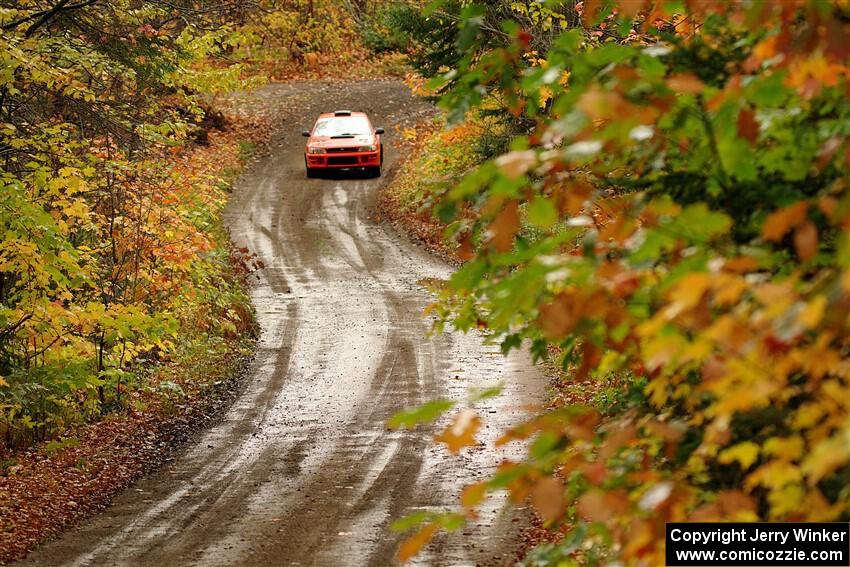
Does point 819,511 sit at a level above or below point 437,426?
above

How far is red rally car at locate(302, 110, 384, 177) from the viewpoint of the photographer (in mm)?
31969

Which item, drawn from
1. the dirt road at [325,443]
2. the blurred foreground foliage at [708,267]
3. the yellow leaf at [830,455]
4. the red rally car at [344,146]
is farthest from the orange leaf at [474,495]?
the red rally car at [344,146]

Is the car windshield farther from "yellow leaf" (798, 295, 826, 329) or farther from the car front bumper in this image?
"yellow leaf" (798, 295, 826, 329)

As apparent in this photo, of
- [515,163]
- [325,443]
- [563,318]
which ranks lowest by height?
[325,443]

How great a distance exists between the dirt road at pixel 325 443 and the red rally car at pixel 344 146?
632 centimetres

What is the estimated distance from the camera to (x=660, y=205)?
3.26m

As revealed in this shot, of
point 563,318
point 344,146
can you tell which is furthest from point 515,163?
point 344,146

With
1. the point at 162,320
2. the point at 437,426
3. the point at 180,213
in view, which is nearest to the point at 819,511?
the point at 437,426

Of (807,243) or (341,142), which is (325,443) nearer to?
(807,243)

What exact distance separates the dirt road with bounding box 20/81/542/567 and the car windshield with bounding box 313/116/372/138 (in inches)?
264

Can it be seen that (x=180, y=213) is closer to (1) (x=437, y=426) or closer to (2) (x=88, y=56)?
(2) (x=88, y=56)

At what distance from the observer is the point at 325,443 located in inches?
483

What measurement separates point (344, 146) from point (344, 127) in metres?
0.65

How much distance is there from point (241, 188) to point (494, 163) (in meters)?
29.4
